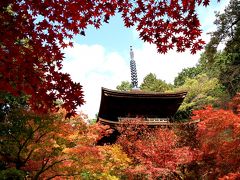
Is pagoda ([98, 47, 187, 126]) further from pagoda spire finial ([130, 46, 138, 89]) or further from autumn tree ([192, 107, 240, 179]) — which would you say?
pagoda spire finial ([130, 46, 138, 89])

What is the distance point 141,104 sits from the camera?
20.1 metres

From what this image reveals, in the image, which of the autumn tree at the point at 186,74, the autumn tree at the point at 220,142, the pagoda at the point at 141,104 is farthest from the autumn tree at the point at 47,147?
the autumn tree at the point at 186,74

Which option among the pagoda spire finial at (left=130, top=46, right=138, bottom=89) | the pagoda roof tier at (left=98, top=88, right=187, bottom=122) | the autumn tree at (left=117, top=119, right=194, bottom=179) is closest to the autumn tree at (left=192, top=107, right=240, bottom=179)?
the autumn tree at (left=117, top=119, right=194, bottom=179)

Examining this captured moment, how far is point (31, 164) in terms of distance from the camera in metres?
10.6

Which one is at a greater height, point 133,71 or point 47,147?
point 133,71

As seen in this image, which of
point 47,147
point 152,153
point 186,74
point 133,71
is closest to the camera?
point 47,147

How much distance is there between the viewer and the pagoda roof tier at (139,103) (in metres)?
19.4

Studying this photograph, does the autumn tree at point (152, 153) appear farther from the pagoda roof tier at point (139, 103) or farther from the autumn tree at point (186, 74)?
the autumn tree at point (186, 74)

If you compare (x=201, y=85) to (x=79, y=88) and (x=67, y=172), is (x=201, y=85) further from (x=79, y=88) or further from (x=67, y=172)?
(x=79, y=88)

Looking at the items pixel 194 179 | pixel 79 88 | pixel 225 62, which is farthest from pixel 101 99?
pixel 225 62

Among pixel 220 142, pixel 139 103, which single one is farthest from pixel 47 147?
pixel 139 103

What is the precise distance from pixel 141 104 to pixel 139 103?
5.9 inches

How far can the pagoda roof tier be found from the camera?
19438 mm

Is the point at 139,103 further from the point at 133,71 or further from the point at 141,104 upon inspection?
the point at 133,71
